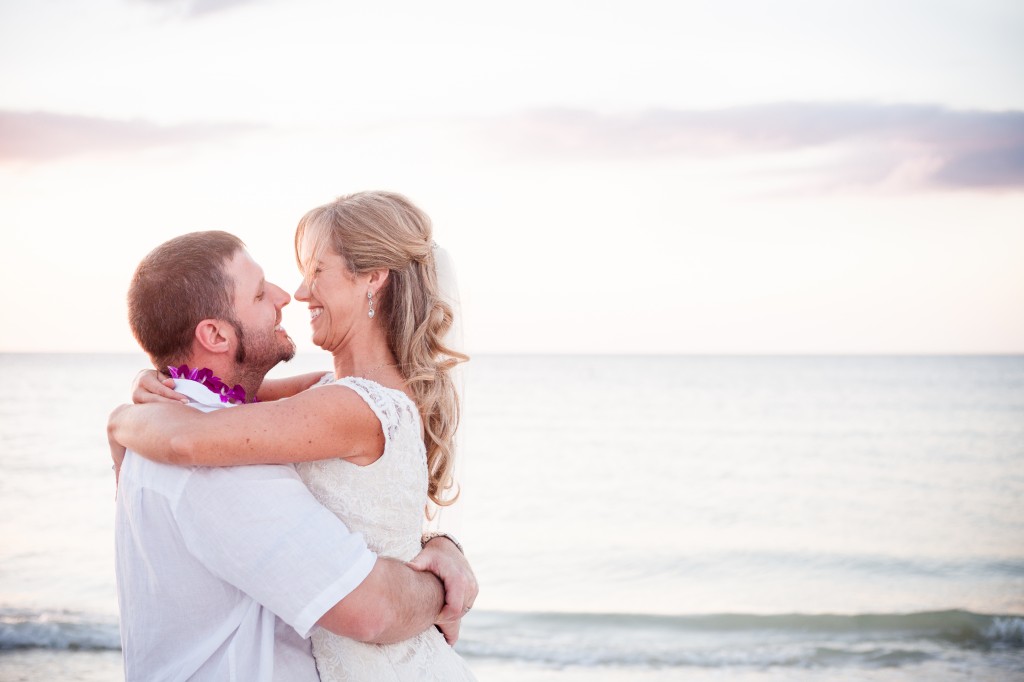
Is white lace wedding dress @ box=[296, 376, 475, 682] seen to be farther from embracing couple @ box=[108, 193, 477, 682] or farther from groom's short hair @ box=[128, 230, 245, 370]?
groom's short hair @ box=[128, 230, 245, 370]

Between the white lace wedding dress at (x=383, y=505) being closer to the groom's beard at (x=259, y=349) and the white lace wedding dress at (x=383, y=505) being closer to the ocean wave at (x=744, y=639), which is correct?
the groom's beard at (x=259, y=349)

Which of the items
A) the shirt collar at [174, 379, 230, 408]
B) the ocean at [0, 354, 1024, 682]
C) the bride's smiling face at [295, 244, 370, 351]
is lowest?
the ocean at [0, 354, 1024, 682]

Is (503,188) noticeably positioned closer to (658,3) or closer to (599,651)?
(658,3)

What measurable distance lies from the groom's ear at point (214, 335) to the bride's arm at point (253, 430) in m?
0.22

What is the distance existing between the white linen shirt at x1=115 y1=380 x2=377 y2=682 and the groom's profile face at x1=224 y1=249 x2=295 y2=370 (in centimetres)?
19

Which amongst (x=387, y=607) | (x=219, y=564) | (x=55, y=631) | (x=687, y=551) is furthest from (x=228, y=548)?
(x=687, y=551)

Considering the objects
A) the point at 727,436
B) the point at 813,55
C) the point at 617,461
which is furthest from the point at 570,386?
the point at 813,55

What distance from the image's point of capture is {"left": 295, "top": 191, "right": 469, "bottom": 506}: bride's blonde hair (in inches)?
109

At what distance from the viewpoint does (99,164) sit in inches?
775

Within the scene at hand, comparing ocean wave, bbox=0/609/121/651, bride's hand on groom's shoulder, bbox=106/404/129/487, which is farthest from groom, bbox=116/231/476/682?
ocean wave, bbox=0/609/121/651

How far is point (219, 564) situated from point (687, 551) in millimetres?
11754

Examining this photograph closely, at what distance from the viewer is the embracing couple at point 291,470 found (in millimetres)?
2076

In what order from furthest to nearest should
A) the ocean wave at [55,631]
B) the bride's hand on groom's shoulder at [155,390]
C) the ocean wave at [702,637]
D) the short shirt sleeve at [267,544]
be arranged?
the ocean wave at [702,637] < the ocean wave at [55,631] < the bride's hand on groom's shoulder at [155,390] < the short shirt sleeve at [267,544]

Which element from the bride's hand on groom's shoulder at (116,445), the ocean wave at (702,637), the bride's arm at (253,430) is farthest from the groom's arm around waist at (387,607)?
the ocean wave at (702,637)
